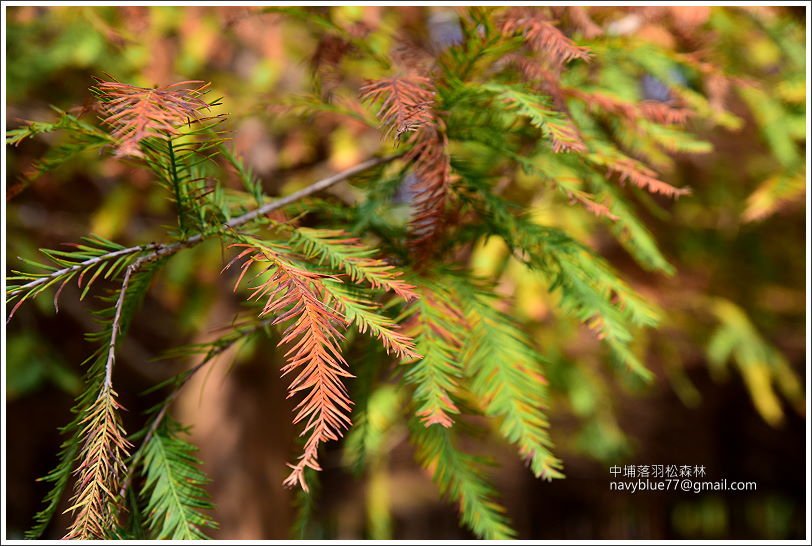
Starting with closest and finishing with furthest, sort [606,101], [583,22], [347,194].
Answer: [606,101]
[583,22]
[347,194]

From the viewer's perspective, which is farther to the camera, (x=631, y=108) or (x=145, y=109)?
(x=631, y=108)

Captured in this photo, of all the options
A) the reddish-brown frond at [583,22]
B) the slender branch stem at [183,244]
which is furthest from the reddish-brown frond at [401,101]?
the reddish-brown frond at [583,22]

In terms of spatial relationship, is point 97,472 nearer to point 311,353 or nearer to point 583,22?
point 311,353

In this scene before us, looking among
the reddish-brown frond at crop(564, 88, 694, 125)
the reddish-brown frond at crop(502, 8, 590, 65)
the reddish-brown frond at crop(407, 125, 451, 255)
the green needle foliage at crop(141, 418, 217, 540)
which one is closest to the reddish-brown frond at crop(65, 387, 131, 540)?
the green needle foliage at crop(141, 418, 217, 540)

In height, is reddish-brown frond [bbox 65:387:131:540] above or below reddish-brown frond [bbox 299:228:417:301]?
below

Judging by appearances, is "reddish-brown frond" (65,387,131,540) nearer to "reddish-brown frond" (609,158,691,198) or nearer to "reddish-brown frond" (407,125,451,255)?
"reddish-brown frond" (407,125,451,255)

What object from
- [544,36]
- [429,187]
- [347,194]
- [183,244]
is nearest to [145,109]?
[183,244]

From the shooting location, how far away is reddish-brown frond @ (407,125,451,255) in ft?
2.55

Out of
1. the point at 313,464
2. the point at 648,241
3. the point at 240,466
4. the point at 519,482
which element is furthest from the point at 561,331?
the point at 519,482

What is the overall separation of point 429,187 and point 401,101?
129mm

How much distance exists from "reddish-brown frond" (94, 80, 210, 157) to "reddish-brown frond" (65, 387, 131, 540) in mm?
264

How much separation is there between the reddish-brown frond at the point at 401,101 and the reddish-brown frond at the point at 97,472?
1.35 feet

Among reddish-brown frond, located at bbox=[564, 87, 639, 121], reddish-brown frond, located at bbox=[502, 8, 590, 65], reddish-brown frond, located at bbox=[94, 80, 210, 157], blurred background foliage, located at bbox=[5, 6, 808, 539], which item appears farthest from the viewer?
blurred background foliage, located at bbox=[5, 6, 808, 539]

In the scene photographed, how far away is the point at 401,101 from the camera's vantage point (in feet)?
2.24
